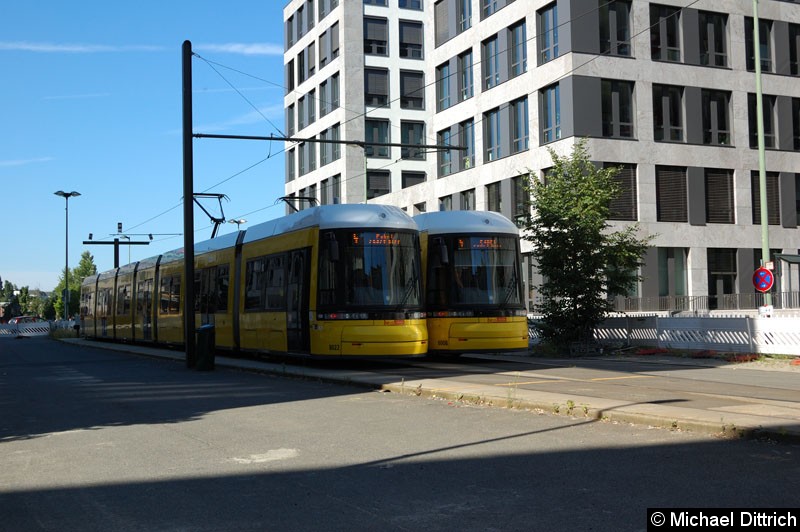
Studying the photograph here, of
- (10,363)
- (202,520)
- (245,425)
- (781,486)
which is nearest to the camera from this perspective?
(202,520)

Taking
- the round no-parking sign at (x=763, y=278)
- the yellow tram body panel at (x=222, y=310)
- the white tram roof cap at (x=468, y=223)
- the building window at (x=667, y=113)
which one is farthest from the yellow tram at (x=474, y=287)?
the building window at (x=667, y=113)

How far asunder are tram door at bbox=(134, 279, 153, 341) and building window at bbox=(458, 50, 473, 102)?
814 inches

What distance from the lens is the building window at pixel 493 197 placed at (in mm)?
43688

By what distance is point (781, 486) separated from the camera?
6.72 m

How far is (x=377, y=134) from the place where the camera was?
62344 mm

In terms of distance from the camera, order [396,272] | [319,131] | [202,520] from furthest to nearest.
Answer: [319,131] → [396,272] → [202,520]

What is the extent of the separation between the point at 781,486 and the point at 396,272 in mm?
12830

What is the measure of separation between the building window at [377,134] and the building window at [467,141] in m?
14.9

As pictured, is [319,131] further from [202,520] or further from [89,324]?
[202,520]

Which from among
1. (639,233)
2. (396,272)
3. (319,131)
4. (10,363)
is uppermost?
(319,131)

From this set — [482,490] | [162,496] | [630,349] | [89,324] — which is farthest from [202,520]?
[89,324]

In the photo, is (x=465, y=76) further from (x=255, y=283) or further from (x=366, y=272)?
(x=366, y=272)

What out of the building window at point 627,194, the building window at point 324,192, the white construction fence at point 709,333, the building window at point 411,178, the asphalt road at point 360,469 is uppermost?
the building window at point 411,178

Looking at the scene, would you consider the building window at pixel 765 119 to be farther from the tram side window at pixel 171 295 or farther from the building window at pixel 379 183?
the tram side window at pixel 171 295
